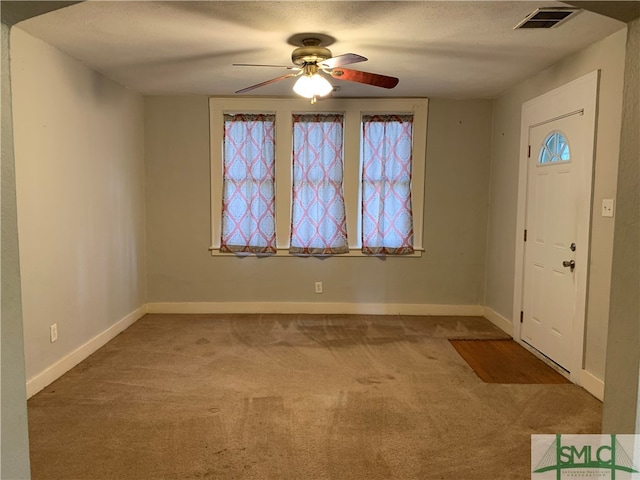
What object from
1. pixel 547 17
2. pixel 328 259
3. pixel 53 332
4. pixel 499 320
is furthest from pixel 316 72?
pixel 499 320

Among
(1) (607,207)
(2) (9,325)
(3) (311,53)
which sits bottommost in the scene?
(2) (9,325)

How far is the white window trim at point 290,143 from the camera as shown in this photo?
4.73 metres

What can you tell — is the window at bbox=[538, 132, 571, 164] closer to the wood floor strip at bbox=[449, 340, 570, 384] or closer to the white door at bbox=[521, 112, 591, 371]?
the white door at bbox=[521, 112, 591, 371]

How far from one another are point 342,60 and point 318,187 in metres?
2.17

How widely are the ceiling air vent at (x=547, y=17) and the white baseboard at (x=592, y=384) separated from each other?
7.74ft

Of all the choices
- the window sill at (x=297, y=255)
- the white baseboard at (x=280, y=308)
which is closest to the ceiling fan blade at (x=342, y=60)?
the window sill at (x=297, y=255)

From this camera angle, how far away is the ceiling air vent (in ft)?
8.00

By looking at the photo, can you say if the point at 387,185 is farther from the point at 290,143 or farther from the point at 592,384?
the point at 592,384

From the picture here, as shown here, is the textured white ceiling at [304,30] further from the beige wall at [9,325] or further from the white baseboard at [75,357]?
the white baseboard at [75,357]

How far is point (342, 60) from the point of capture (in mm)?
2717

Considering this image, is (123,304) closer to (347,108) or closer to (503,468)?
(347,108)

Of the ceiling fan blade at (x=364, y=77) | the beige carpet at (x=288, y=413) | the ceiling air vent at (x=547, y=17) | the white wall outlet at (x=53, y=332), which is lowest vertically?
the beige carpet at (x=288, y=413)

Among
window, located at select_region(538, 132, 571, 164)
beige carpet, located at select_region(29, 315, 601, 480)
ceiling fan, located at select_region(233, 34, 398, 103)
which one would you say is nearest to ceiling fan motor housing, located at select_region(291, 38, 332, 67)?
ceiling fan, located at select_region(233, 34, 398, 103)

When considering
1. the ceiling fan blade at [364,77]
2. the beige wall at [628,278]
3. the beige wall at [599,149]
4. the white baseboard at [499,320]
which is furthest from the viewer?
the white baseboard at [499,320]
